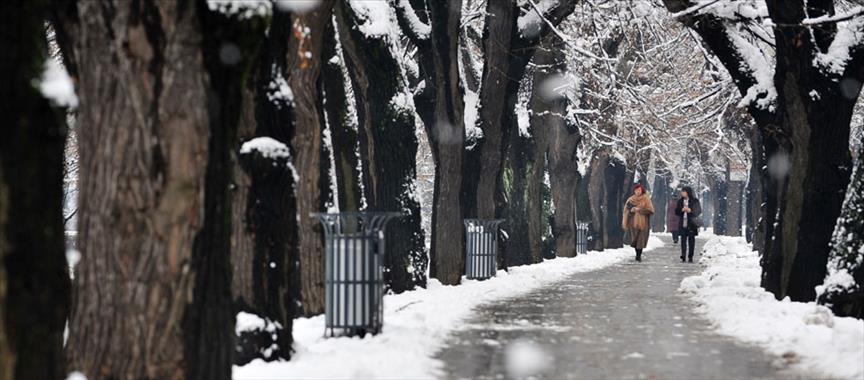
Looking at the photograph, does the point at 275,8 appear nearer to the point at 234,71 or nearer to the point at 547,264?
the point at 234,71

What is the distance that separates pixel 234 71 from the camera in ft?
25.6

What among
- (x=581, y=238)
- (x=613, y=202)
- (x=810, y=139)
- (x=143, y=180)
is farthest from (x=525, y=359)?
(x=613, y=202)

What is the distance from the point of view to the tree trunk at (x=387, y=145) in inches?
673

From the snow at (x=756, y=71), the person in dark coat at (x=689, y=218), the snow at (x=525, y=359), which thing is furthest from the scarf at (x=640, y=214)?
the snow at (x=525, y=359)

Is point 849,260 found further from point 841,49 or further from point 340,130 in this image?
point 340,130

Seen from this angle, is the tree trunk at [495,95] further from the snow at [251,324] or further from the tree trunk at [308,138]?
the snow at [251,324]

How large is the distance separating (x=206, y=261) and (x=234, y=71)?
43.6 inches

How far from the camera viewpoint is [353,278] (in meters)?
11.6

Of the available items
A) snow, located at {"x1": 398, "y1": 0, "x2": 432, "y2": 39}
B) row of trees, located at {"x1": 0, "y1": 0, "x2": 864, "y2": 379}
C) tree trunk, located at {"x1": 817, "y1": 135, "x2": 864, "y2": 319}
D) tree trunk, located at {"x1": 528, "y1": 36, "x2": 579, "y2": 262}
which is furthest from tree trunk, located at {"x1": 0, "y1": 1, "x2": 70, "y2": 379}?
tree trunk, located at {"x1": 528, "y1": 36, "x2": 579, "y2": 262}

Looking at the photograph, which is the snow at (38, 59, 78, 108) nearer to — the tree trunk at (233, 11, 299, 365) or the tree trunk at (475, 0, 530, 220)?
the tree trunk at (233, 11, 299, 365)

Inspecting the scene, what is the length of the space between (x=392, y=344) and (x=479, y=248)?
36.5 ft

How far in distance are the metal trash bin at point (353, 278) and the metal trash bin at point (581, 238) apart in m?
26.6

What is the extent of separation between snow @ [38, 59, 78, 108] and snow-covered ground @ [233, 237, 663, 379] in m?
3.50

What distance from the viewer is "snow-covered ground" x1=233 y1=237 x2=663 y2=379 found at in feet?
31.3
